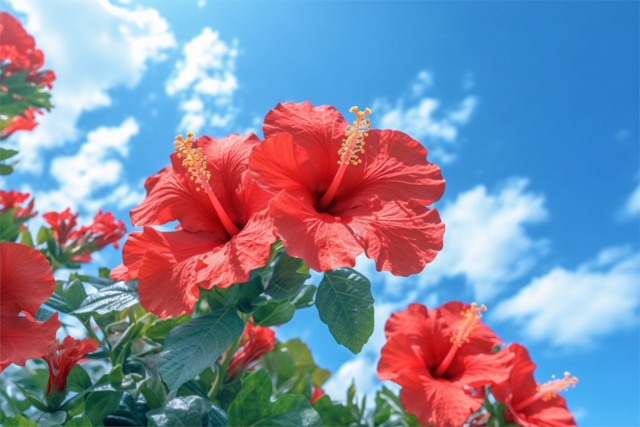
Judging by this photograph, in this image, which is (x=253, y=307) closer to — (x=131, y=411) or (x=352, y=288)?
(x=352, y=288)

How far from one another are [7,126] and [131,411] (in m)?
1.96

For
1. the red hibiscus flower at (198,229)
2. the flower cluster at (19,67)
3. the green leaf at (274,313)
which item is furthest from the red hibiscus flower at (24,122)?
the green leaf at (274,313)

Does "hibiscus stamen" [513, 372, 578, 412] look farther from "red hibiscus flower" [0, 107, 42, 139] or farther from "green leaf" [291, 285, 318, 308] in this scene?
"red hibiscus flower" [0, 107, 42, 139]

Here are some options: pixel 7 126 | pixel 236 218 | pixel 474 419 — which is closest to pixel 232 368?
pixel 236 218

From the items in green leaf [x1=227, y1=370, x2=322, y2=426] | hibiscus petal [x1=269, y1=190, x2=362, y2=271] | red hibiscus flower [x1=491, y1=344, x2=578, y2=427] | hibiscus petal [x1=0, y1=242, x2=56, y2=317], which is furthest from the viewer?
red hibiscus flower [x1=491, y1=344, x2=578, y2=427]

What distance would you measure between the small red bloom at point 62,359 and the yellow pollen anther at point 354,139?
77 centimetres

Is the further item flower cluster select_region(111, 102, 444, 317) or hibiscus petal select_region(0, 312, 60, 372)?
hibiscus petal select_region(0, 312, 60, 372)

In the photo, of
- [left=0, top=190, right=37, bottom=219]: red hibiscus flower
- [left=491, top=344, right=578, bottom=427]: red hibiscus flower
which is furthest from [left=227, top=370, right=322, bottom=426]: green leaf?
[left=0, top=190, right=37, bottom=219]: red hibiscus flower

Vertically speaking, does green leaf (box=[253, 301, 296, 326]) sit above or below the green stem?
above

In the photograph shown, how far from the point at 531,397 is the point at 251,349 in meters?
1.02

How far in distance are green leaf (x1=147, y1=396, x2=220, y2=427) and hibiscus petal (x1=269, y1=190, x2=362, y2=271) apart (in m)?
0.51

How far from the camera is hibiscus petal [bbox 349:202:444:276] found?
39.3 inches

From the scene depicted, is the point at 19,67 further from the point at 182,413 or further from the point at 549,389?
the point at 549,389

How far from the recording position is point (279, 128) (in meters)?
1.18
